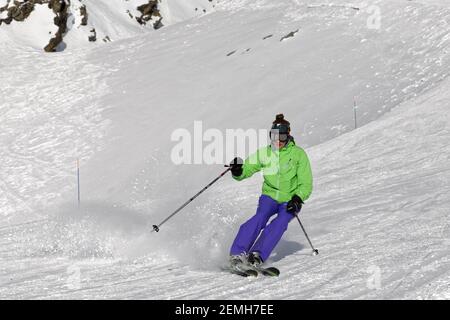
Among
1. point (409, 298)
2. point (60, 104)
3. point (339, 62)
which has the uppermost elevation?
point (409, 298)

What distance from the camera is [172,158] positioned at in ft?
58.9

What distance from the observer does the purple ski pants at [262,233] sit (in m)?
6.19

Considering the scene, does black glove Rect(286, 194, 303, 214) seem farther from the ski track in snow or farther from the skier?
the ski track in snow

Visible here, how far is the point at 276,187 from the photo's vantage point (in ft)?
21.2

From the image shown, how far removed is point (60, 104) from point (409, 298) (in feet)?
69.1

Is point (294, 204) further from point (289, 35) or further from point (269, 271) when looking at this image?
point (289, 35)

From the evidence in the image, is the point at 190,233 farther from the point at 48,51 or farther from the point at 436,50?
the point at 48,51

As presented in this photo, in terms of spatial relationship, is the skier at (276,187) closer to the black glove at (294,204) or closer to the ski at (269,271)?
the black glove at (294,204)

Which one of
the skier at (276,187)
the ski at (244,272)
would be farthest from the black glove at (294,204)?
the ski at (244,272)

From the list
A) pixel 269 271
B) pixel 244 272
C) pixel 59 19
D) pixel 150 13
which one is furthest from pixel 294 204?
pixel 150 13
